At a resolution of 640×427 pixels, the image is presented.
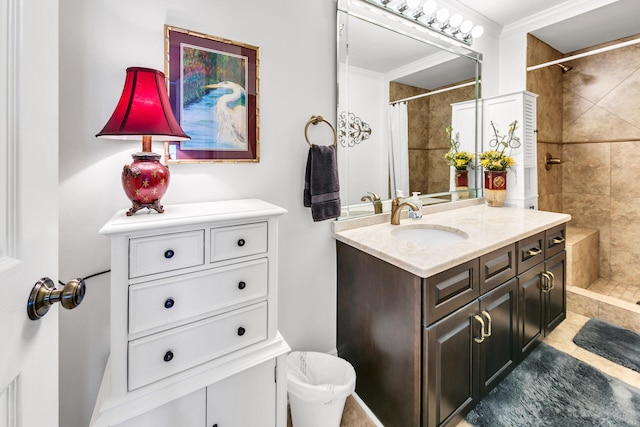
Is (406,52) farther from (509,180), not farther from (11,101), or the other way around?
(11,101)

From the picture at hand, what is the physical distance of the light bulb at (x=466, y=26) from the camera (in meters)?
2.16

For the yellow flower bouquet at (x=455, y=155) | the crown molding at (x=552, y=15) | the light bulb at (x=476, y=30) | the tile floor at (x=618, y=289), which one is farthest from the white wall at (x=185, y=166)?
the tile floor at (x=618, y=289)

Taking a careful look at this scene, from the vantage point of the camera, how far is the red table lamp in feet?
2.93

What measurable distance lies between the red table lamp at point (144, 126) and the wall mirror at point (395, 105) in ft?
3.05

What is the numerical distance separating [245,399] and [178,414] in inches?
8.7

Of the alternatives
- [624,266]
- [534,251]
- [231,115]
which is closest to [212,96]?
[231,115]

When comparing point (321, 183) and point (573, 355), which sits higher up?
point (321, 183)

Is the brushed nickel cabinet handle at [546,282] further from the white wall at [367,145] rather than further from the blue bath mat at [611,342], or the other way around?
the white wall at [367,145]

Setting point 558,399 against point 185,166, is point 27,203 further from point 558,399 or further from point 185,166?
point 558,399

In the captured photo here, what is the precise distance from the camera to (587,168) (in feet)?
10.2

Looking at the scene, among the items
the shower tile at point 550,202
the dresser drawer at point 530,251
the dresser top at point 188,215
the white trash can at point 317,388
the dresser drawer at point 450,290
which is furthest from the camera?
the shower tile at point 550,202

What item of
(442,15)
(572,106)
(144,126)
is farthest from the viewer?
(572,106)

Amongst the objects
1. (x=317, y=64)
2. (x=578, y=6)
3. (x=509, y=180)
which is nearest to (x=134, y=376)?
(x=317, y=64)

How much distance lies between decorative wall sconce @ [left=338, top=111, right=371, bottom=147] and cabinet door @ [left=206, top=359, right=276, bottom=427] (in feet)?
3.83
